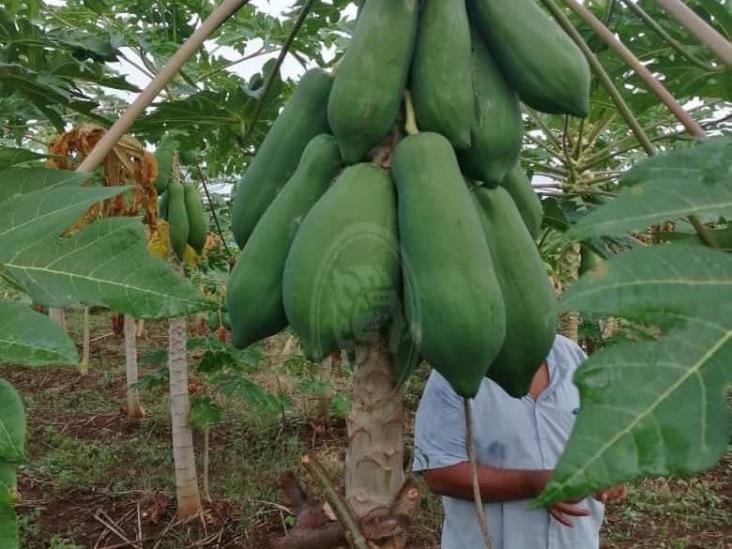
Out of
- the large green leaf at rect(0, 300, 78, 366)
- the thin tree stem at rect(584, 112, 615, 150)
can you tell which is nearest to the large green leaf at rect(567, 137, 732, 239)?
the large green leaf at rect(0, 300, 78, 366)

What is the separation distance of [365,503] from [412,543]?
2653 millimetres

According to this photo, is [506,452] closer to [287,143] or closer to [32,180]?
[287,143]

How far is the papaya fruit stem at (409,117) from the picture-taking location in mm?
966

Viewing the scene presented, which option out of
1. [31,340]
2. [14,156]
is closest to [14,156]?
[14,156]

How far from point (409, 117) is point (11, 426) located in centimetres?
58

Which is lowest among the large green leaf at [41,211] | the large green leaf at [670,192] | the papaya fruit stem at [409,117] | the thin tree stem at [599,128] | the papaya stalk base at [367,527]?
the thin tree stem at [599,128]

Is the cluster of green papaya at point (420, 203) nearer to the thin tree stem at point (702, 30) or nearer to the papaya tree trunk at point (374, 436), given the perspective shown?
the papaya tree trunk at point (374, 436)

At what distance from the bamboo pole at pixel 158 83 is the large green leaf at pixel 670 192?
0.60m

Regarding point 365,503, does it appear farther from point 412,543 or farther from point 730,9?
point 412,543

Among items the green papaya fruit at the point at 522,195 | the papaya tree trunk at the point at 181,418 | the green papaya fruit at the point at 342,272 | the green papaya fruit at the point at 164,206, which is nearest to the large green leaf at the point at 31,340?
the green papaya fruit at the point at 342,272

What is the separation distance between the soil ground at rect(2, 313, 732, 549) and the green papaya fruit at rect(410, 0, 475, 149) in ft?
7.70

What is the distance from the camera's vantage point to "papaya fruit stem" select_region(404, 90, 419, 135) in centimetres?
97

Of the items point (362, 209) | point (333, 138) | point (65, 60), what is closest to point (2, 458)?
point (362, 209)

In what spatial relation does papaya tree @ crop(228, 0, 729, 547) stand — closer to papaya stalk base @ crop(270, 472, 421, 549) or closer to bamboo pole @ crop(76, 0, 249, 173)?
papaya stalk base @ crop(270, 472, 421, 549)
